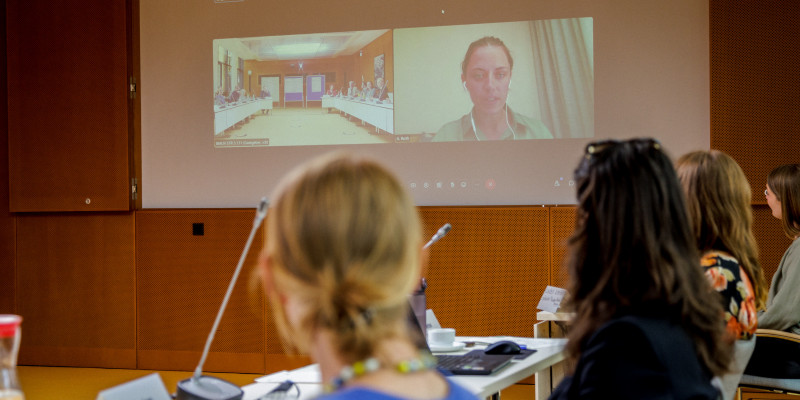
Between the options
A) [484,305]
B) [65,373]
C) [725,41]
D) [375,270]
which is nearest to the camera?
[375,270]

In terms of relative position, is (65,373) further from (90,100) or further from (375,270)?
(375,270)

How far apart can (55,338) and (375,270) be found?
5.19 metres

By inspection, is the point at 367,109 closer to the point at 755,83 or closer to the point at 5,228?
the point at 755,83

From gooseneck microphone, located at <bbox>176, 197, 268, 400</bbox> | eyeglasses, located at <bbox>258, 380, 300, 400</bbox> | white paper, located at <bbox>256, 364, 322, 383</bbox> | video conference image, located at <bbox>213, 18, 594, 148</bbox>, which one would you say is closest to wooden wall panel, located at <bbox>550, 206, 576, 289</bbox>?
video conference image, located at <bbox>213, 18, 594, 148</bbox>

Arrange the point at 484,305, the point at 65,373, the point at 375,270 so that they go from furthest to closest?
the point at 65,373 → the point at 484,305 → the point at 375,270

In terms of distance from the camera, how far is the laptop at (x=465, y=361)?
83.3 inches

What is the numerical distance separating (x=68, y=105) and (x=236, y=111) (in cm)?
122

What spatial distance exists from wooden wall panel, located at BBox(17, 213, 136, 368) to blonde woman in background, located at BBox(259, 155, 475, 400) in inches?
185

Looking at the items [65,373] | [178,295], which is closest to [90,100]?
[178,295]

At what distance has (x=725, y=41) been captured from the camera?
445 centimetres

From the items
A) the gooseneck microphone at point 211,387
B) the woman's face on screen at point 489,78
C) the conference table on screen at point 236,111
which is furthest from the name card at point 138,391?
the conference table on screen at point 236,111

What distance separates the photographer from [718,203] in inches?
81.3

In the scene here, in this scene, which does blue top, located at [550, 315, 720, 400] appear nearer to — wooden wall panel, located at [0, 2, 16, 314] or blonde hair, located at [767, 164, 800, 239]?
blonde hair, located at [767, 164, 800, 239]

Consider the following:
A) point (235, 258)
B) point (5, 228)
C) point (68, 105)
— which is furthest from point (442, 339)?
point (5, 228)
